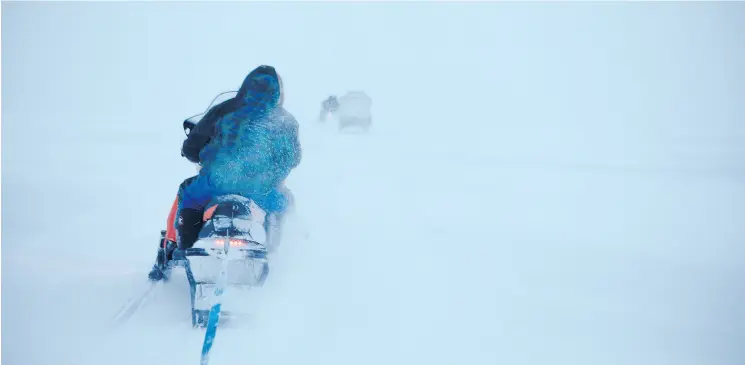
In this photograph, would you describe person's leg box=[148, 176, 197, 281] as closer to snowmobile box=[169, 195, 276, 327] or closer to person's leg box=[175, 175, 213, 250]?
person's leg box=[175, 175, 213, 250]

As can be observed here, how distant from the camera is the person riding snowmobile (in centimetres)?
263

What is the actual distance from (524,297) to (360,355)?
1661 millimetres

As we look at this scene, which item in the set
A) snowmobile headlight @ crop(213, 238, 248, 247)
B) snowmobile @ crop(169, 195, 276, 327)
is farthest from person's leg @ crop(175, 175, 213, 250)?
snowmobile headlight @ crop(213, 238, 248, 247)

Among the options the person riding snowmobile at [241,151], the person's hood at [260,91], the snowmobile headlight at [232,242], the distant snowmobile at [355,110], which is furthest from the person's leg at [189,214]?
the distant snowmobile at [355,110]

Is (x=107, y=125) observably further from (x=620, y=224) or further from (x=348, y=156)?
(x=620, y=224)

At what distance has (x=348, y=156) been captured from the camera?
10344 millimetres

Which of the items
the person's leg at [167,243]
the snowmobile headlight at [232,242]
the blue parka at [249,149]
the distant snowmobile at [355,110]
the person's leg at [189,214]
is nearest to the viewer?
the snowmobile headlight at [232,242]

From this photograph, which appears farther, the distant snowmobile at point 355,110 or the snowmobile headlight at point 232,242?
the distant snowmobile at point 355,110

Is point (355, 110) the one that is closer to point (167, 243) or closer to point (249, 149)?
point (167, 243)

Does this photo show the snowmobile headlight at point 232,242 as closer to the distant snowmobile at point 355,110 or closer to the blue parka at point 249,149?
the blue parka at point 249,149

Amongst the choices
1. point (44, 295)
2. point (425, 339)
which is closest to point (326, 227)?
point (425, 339)

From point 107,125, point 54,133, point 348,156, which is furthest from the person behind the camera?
point 107,125

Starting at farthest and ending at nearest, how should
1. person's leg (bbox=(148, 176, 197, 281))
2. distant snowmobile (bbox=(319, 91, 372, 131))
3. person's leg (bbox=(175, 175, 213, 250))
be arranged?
distant snowmobile (bbox=(319, 91, 372, 131)) → person's leg (bbox=(148, 176, 197, 281)) → person's leg (bbox=(175, 175, 213, 250))

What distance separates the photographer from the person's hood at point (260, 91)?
273cm
